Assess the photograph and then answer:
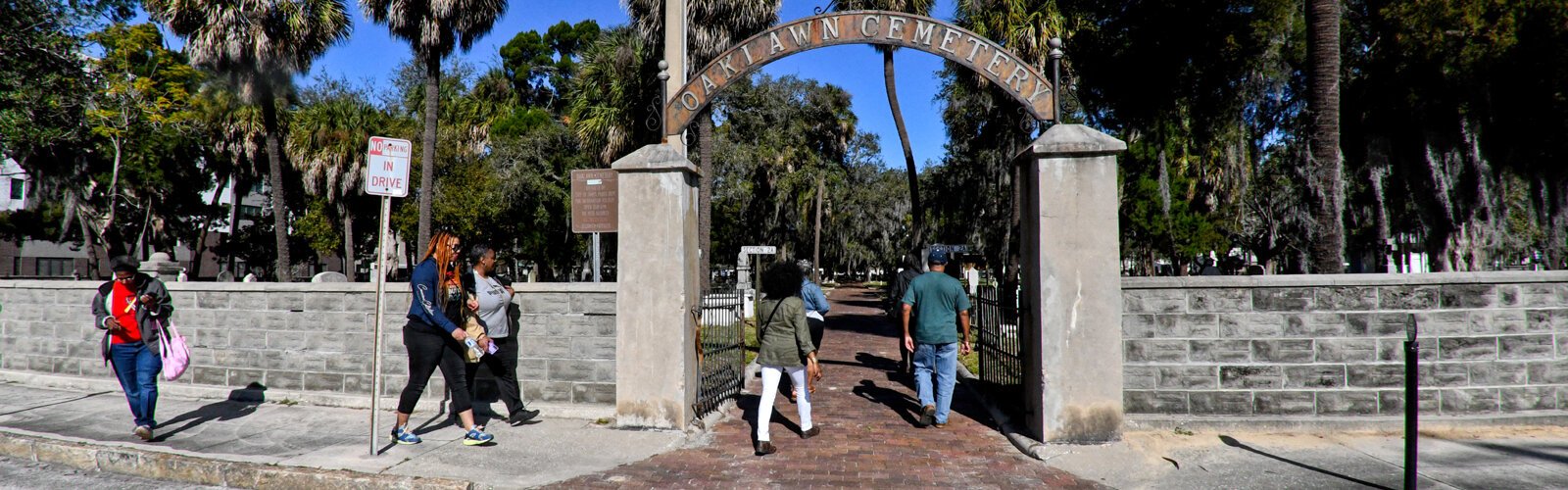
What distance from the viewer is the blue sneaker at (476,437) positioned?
630 cm

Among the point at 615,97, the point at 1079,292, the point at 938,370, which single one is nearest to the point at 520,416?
the point at 938,370

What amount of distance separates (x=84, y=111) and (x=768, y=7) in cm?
1433

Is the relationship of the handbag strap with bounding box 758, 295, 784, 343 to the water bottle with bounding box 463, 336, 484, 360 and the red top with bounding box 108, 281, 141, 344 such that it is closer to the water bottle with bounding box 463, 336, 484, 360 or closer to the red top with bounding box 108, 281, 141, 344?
the water bottle with bounding box 463, 336, 484, 360

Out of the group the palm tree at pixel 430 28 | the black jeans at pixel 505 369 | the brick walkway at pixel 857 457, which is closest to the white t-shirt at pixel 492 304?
the black jeans at pixel 505 369

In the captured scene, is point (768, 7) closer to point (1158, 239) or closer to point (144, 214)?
point (1158, 239)

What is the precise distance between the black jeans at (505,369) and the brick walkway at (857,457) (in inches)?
68.1

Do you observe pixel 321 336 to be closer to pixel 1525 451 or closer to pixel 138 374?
pixel 138 374

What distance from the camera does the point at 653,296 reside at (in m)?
6.86

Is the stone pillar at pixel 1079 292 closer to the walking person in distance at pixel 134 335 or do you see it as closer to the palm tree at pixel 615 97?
the walking person in distance at pixel 134 335

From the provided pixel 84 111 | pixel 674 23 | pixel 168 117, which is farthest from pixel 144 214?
pixel 674 23

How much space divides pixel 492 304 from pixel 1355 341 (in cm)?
722

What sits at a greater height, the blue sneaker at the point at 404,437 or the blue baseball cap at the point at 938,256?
the blue baseball cap at the point at 938,256

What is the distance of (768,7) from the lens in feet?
52.3

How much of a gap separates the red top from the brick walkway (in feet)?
13.8
